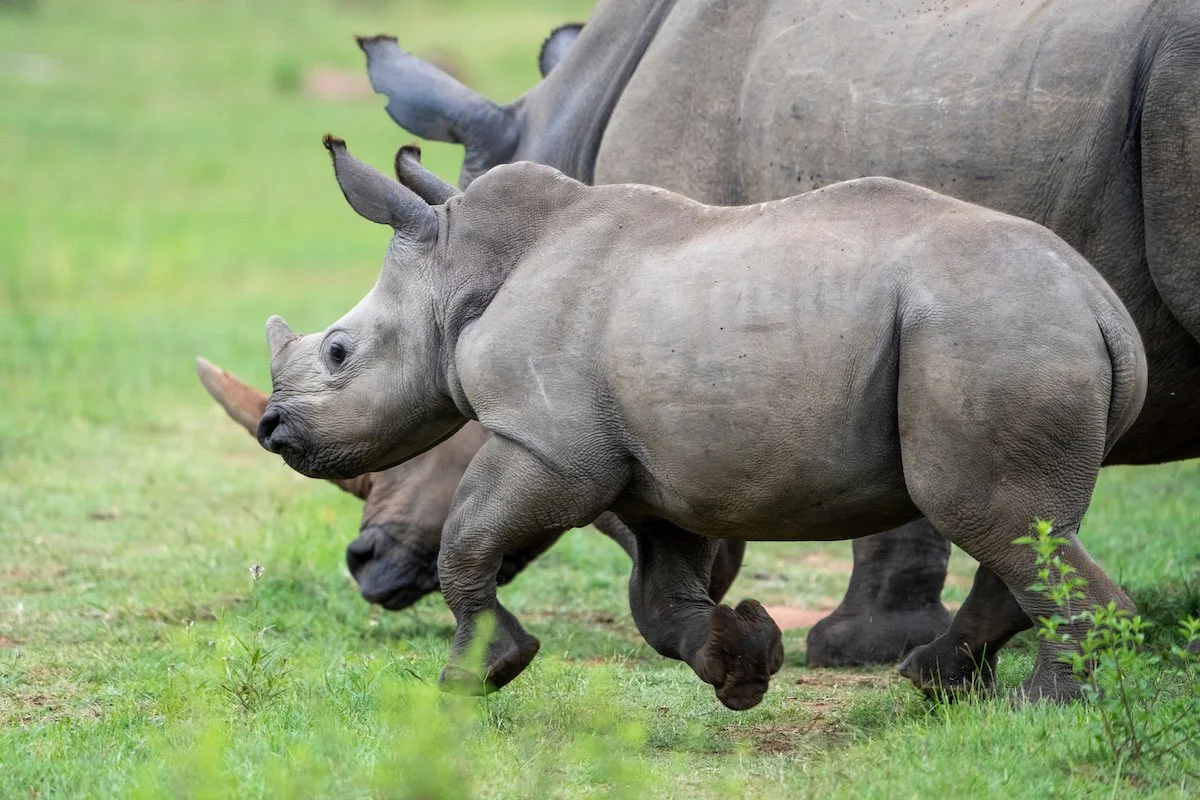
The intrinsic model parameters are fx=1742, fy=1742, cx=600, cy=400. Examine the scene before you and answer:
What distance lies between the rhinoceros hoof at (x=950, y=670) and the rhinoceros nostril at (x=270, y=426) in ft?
6.12

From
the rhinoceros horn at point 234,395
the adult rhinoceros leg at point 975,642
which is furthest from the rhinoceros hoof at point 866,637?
the rhinoceros horn at point 234,395

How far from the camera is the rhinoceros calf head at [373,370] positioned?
187 inches

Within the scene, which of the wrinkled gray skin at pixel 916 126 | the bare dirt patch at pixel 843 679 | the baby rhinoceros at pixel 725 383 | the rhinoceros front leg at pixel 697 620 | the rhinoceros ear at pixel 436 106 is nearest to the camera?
the baby rhinoceros at pixel 725 383

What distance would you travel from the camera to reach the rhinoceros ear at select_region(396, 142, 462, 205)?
5023 mm

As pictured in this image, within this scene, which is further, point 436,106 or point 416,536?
point 436,106

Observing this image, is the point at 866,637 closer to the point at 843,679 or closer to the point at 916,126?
the point at 843,679

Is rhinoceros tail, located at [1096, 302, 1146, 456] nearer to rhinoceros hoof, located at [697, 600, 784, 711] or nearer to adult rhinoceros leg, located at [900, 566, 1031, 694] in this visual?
adult rhinoceros leg, located at [900, 566, 1031, 694]

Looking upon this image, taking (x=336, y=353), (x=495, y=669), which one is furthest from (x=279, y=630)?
(x=495, y=669)

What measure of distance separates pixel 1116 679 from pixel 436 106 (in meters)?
3.73

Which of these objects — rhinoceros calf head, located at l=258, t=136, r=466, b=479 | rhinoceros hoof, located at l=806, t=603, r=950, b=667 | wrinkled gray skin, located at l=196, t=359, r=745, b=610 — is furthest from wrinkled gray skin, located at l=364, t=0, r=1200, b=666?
rhinoceros calf head, located at l=258, t=136, r=466, b=479

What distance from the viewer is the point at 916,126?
17.0 feet

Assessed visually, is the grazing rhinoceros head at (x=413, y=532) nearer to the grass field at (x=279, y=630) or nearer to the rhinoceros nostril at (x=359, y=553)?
the rhinoceros nostril at (x=359, y=553)

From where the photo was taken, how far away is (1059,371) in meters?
3.89

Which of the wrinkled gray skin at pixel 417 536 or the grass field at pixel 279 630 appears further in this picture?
the wrinkled gray skin at pixel 417 536
